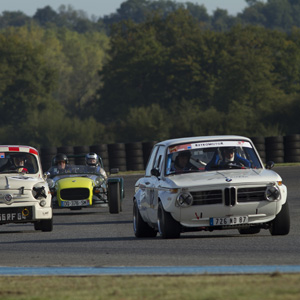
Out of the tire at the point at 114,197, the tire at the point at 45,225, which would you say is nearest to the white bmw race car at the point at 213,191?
the tire at the point at 45,225

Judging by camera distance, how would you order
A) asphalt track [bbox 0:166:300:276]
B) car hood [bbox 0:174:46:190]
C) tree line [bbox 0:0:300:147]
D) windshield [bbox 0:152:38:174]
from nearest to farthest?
asphalt track [bbox 0:166:300:276] → car hood [bbox 0:174:46:190] → windshield [bbox 0:152:38:174] → tree line [bbox 0:0:300:147]

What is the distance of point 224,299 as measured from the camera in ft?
23.8

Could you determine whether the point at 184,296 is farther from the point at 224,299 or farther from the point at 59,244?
the point at 59,244

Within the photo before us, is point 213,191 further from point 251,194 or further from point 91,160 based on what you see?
point 91,160

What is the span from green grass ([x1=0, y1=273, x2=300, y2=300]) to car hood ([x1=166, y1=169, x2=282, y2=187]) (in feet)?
13.1

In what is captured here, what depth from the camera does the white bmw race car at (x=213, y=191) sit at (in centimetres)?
1275

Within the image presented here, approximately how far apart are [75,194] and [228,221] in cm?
961

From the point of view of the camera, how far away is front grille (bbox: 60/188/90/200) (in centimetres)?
2191

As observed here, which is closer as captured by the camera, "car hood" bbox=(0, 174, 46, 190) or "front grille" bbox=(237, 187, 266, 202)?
"front grille" bbox=(237, 187, 266, 202)

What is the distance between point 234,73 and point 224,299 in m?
74.4

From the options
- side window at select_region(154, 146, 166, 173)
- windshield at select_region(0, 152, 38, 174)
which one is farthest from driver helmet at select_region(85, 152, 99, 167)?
side window at select_region(154, 146, 166, 173)

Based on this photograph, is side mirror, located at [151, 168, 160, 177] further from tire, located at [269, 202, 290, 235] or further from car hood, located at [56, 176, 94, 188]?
car hood, located at [56, 176, 94, 188]

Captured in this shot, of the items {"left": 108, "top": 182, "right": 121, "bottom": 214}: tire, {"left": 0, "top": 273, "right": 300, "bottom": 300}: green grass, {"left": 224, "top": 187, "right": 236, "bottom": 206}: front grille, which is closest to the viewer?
{"left": 0, "top": 273, "right": 300, "bottom": 300}: green grass

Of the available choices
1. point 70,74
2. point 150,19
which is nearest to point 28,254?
point 150,19
